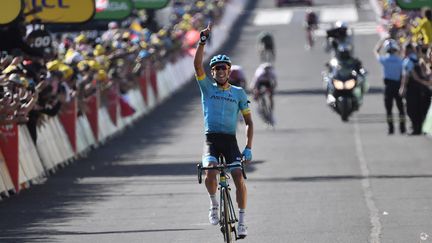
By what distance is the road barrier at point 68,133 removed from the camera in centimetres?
1991

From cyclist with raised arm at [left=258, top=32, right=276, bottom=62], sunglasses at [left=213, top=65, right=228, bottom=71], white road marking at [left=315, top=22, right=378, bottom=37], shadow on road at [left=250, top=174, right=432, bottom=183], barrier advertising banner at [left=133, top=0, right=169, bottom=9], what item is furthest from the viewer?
white road marking at [left=315, top=22, right=378, bottom=37]

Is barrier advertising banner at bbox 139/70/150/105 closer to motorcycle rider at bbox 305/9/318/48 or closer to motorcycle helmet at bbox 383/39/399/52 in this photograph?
motorcycle helmet at bbox 383/39/399/52

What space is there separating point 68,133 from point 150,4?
19.5ft

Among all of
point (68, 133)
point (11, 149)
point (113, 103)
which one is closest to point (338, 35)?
point (113, 103)

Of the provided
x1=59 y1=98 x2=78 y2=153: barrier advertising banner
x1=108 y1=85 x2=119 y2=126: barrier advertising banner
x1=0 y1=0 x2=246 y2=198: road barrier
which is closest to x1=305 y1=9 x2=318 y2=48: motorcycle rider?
x1=0 y1=0 x2=246 y2=198: road barrier

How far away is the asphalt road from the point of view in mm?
15352

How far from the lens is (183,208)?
17.8 metres

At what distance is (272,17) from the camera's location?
80688 millimetres

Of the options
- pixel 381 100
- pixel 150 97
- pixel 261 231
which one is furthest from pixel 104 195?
pixel 381 100

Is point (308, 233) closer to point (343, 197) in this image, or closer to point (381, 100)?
point (343, 197)

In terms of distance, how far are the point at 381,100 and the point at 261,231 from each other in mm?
28733

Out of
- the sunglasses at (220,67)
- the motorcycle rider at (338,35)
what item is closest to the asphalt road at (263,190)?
the sunglasses at (220,67)

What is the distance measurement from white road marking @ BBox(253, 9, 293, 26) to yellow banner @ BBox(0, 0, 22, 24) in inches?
2295

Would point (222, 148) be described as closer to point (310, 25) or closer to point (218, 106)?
point (218, 106)
